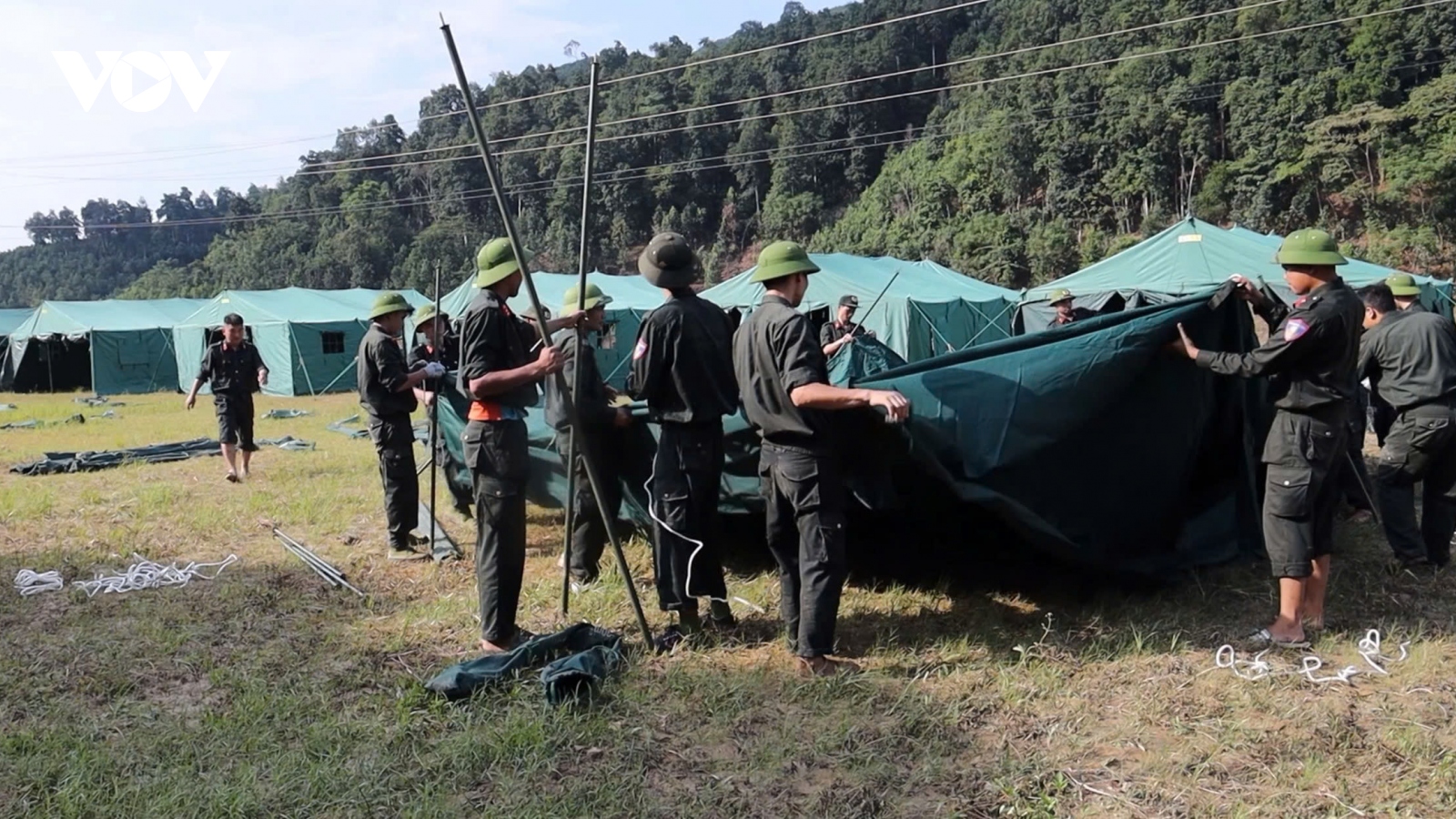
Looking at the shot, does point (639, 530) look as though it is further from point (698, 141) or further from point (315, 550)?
point (698, 141)

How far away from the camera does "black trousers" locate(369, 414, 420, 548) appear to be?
645 centimetres

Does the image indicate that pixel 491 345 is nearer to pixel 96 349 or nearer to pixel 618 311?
pixel 618 311

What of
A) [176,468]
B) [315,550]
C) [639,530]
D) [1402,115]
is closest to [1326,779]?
[639,530]

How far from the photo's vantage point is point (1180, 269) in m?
13.8

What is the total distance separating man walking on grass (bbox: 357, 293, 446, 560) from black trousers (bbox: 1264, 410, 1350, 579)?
183 inches

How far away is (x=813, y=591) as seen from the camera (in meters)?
4.04

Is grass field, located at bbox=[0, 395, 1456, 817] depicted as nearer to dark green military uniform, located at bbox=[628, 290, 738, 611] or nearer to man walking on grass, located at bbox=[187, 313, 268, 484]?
dark green military uniform, located at bbox=[628, 290, 738, 611]

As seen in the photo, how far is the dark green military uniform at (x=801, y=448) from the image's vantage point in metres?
3.97

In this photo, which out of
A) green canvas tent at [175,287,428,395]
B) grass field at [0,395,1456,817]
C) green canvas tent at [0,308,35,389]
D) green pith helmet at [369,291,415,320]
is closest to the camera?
grass field at [0,395,1456,817]

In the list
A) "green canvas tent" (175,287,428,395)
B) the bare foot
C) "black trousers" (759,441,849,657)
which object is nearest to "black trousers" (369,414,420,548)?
"black trousers" (759,441,849,657)

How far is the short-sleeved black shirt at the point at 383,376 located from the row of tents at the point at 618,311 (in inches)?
327

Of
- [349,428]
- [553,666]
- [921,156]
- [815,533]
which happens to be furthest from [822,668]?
[921,156]

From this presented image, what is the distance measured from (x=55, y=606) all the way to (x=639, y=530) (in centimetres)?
323

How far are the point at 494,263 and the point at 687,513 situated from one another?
1.41 metres
